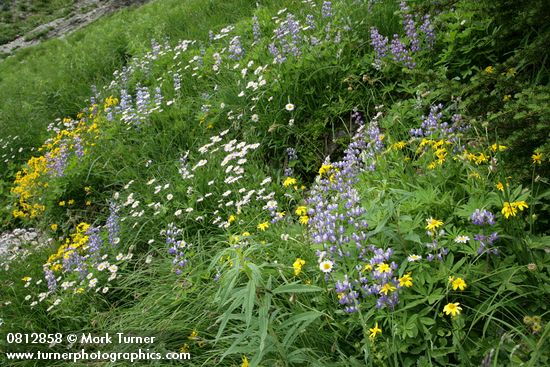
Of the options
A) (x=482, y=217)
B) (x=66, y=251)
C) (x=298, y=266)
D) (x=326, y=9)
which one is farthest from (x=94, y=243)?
(x=326, y=9)

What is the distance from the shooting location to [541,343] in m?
1.71

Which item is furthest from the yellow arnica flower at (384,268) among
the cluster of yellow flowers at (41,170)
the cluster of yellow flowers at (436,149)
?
the cluster of yellow flowers at (41,170)

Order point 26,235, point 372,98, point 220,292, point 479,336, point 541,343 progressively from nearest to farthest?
point 541,343 < point 479,336 < point 220,292 < point 372,98 < point 26,235

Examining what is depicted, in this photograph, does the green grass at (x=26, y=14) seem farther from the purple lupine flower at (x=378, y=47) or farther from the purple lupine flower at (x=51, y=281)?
the purple lupine flower at (x=378, y=47)

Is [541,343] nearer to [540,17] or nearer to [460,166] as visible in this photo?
[460,166]

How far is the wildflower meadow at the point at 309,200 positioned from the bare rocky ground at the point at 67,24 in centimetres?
1134

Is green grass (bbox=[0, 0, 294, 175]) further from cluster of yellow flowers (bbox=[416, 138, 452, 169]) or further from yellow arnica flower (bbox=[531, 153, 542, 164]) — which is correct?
yellow arnica flower (bbox=[531, 153, 542, 164])

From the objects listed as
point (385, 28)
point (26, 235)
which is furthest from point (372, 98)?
point (26, 235)

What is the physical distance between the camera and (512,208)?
2102 mm

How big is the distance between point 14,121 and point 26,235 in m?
3.99

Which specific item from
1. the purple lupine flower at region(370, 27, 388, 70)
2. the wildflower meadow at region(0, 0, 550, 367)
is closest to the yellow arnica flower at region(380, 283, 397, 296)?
the wildflower meadow at region(0, 0, 550, 367)

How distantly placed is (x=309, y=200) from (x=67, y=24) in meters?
18.7

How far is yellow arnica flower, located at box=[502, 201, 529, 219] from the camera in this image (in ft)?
6.83

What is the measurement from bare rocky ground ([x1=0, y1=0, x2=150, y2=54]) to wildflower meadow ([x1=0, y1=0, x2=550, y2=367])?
37.2 ft
